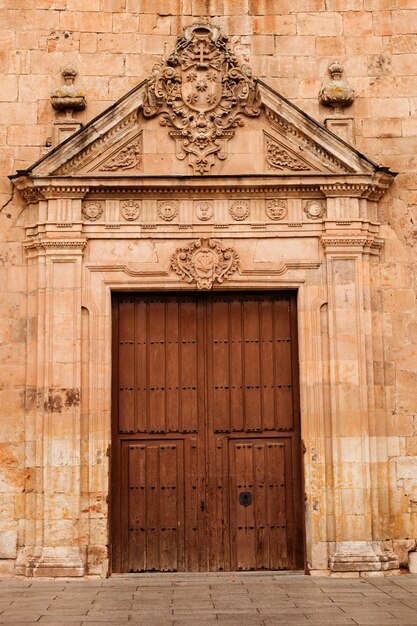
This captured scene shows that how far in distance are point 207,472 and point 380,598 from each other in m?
2.44

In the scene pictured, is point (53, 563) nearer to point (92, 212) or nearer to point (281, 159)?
point (92, 212)

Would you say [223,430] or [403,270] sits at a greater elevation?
[403,270]

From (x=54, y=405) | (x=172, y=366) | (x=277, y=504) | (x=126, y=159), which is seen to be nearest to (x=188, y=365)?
(x=172, y=366)

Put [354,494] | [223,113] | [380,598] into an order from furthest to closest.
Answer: [223,113] → [354,494] → [380,598]

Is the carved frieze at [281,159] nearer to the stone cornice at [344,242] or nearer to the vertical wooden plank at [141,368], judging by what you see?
the stone cornice at [344,242]

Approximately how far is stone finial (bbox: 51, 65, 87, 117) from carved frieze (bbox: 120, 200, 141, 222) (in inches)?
49.2

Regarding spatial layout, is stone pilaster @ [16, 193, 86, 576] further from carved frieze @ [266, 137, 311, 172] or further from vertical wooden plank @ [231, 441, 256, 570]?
carved frieze @ [266, 137, 311, 172]

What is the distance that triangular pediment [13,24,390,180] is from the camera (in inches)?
379

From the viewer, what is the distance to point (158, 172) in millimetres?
9703

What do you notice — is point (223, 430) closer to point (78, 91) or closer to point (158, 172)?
point (158, 172)

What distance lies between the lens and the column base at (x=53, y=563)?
29.1 ft

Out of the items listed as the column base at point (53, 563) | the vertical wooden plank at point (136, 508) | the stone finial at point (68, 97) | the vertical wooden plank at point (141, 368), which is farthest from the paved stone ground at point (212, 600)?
the stone finial at point (68, 97)

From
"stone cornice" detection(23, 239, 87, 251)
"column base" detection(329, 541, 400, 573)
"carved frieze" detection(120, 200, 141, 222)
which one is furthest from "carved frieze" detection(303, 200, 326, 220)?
"column base" detection(329, 541, 400, 573)

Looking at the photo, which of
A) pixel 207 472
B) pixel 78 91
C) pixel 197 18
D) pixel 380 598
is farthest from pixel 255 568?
pixel 197 18
